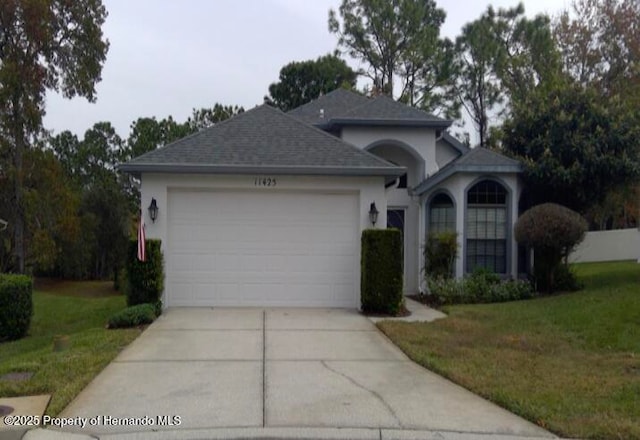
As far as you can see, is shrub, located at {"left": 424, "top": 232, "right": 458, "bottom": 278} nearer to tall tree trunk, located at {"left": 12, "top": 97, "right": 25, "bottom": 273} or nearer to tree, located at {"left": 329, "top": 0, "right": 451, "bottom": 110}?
tall tree trunk, located at {"left": 12, "top": 97, "right": 25, "bottom": 273}

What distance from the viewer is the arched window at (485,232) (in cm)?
1602

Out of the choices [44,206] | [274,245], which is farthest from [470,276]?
[44,206]

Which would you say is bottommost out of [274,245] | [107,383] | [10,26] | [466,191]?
[107,383]

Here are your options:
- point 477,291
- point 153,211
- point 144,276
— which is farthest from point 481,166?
point 144,276

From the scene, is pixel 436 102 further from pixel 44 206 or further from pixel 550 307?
pixel 550 307

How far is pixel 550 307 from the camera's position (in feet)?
40.8

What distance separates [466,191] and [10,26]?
14.5 meters

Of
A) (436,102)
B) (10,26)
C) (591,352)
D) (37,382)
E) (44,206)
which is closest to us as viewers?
(37,382)

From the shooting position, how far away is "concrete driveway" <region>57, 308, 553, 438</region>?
19.5 feet

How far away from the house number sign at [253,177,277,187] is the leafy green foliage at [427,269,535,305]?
15.3 ft

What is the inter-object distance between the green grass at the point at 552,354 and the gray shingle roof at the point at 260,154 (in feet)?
11.2

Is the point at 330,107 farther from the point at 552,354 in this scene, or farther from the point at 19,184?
the point at 552,354

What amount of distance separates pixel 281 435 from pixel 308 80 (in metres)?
36.2

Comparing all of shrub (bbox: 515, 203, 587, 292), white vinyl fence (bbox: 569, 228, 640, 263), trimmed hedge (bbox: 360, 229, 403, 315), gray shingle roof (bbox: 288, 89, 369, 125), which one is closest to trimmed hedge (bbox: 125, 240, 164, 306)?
trimmed hedge (bbox: 360, 229, 403, 315)
